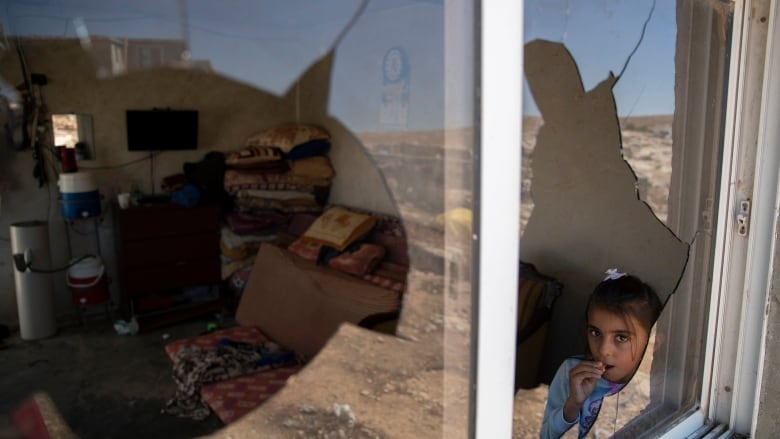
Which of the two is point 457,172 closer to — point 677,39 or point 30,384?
point 677,39

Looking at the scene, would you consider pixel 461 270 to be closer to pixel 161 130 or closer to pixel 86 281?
pixel 86 281

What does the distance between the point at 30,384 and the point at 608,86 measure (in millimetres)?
3719

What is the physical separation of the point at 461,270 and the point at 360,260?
9.60 feet

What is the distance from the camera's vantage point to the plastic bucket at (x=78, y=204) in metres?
4.26

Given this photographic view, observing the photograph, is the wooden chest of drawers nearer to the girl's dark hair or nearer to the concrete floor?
the concrete floor

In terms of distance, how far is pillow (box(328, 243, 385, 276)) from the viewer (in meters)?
3.72

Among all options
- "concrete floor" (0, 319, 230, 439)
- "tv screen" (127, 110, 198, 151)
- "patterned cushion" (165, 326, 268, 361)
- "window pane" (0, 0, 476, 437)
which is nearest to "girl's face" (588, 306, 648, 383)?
"window pane" (0, 0, 476, 437)

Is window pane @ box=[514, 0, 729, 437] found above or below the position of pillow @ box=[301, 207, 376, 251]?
above

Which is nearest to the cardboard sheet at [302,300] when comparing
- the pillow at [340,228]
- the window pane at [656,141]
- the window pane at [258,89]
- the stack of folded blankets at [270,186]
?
the window pane at [258,89]

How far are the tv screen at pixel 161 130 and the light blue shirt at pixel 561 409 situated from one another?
14.1ft

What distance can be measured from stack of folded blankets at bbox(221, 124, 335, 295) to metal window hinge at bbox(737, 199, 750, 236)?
13.3 feet

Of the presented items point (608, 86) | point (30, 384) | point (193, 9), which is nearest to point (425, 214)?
point (608, 86)

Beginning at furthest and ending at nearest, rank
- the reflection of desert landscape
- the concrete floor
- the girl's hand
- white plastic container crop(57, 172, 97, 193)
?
A: white plastic container crop(57, 172, 97, 193)
the concrete floor
the girl's hand
the reflection of desert landscape

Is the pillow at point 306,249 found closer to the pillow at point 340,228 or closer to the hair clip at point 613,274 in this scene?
the pillow at point 340,228
